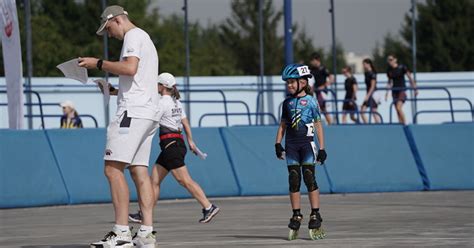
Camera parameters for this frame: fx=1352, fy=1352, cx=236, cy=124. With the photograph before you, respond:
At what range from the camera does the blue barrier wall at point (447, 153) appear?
23.0 metres

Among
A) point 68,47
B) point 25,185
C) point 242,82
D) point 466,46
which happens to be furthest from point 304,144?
point 466,46

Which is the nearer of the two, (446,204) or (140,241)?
(140,241)

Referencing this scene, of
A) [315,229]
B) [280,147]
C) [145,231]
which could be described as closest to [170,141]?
[280,147]

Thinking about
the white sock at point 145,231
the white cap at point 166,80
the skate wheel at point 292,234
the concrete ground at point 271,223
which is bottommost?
the concrete ground at point 271,223

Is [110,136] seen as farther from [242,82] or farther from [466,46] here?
[466,46]

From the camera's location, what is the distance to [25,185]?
20.1m

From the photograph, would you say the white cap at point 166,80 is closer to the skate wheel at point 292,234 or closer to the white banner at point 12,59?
the skate wheel at point 292,234

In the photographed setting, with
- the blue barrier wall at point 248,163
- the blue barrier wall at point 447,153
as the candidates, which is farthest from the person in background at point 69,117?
the blue barrier wall at point 447,153

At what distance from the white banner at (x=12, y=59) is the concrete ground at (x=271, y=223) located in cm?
205

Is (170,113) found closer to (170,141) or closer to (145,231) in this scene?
(170,141)

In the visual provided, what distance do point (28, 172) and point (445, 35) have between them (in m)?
54.7

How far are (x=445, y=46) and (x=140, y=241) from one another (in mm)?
62645

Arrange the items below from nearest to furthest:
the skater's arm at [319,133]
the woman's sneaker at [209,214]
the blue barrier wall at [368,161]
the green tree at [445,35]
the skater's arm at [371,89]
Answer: the skater's arm at [319,133] < the woman's sneaker at [209,214] < the blue barrier wall at [368,161] < the skater's arm at [371,89] < the green tree at [445,35]

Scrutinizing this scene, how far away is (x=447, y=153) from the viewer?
913 inches
